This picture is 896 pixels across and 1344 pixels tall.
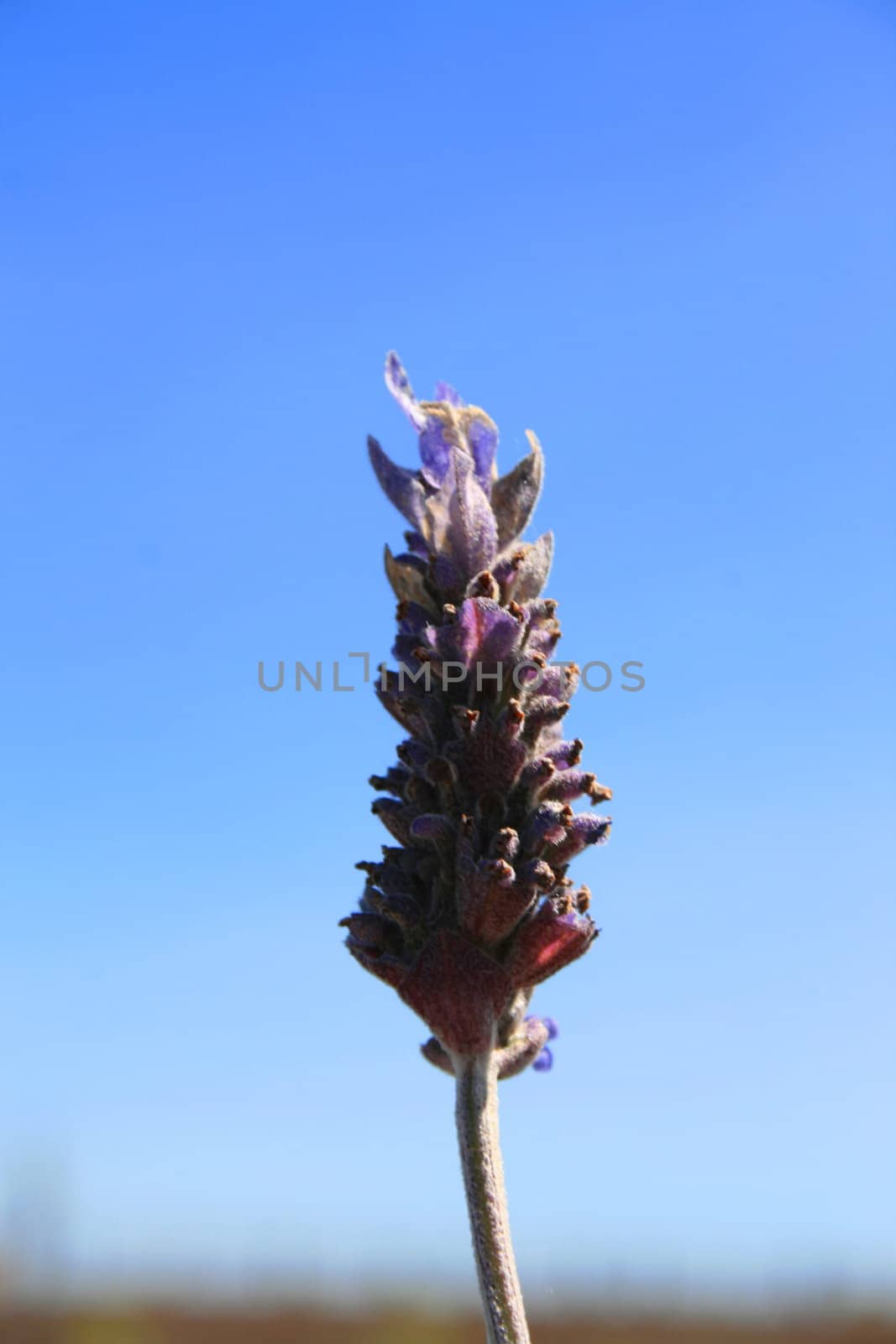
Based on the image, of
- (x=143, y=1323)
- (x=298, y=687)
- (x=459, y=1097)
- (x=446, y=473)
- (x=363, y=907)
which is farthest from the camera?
(x=143, y=1323)

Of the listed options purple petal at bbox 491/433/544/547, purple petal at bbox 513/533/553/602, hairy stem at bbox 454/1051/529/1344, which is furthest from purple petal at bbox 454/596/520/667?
hairy stem at bbox 454/1051/529/1344

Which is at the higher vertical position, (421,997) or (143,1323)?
(421,997)

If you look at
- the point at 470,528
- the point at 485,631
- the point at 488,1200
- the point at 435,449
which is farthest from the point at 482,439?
the point at 488,1200

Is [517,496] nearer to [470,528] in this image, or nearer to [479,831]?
[470,528]

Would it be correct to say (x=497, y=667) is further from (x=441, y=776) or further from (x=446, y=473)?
(x=446, y=473)

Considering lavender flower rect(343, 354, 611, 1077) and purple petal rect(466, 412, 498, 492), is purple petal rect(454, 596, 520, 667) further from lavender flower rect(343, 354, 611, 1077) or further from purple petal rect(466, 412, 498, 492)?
purple petal rect(466, 412, 498, 492)

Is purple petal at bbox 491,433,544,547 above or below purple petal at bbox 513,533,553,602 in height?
above

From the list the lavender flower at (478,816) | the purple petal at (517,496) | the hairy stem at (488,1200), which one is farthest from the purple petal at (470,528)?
the hairy stem at (488,1200)

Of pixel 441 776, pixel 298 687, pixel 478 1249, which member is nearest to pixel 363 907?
pixel 441 776
